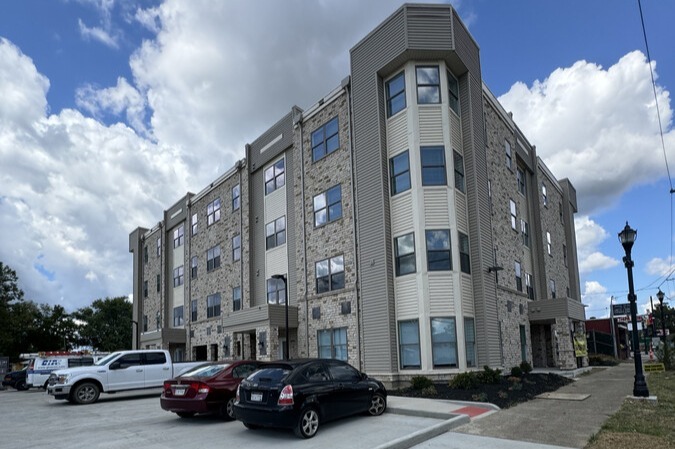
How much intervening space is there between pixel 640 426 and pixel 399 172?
460 inches

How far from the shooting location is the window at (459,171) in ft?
64.7

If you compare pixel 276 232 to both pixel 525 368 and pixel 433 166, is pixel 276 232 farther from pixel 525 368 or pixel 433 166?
pixel 525 368

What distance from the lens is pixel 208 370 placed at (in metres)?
13.3

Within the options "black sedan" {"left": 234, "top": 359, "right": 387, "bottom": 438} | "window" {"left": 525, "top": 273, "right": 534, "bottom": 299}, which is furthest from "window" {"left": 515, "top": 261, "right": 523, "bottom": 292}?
"black sedan" {"left": 234, "top": 359, "right": 387, "bottom": 438}

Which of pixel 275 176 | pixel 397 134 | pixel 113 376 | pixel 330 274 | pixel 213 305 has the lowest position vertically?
pixel 113 376

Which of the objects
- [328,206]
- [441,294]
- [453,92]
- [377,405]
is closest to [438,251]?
[441,294]

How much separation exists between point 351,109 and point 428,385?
1129 cm

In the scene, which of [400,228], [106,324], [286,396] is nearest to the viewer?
[286,396]

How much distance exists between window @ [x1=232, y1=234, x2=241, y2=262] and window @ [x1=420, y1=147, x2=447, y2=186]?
13.9m

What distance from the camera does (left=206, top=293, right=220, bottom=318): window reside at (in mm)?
31484

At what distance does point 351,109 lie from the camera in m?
22.0

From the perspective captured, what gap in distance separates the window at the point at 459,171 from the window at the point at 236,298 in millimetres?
14525

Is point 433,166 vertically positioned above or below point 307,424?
above

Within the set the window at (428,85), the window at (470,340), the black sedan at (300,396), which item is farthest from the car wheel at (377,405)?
the window at (428,85)
